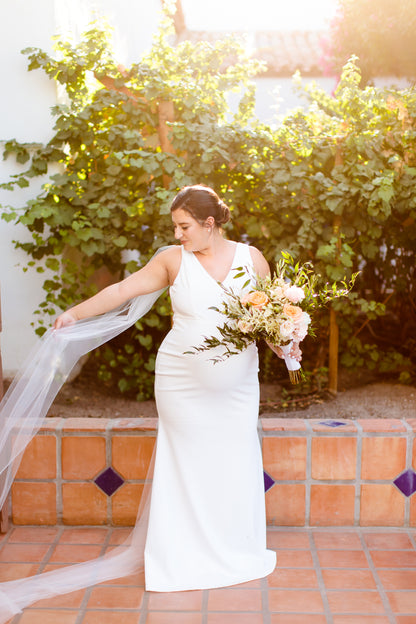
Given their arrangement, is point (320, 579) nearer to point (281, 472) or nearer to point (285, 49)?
point (281, 472)

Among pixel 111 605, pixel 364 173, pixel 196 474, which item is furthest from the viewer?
pixel 364 173

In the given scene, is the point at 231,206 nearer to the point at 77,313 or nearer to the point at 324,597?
the point at 77,313

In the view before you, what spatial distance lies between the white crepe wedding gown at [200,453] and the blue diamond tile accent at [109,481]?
46 centimetres

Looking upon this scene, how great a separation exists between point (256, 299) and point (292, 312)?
142 millimetres

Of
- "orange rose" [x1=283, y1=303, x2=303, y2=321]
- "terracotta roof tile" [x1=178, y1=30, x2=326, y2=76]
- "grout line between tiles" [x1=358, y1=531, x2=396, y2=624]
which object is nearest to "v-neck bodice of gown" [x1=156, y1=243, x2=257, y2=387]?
"orange rose" [x1=283, y1=303, x2=303, y2=321]

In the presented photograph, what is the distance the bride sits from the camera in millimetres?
2766

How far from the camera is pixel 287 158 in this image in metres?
3.93

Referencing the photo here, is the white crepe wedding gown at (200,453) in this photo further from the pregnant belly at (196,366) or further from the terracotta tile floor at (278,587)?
the terracotta tile floor at (278,587)

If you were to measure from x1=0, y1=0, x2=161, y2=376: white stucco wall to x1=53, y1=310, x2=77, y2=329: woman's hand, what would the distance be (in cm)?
146

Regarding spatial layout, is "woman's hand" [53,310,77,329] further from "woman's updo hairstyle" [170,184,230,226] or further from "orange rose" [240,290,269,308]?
"orange rose" [240,290,269,308]

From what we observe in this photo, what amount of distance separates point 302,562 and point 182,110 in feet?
8.65

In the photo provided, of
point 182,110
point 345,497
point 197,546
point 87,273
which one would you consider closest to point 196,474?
point 197,546

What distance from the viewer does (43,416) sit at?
2832 millimetres

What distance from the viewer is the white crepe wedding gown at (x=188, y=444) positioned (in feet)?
9.07
